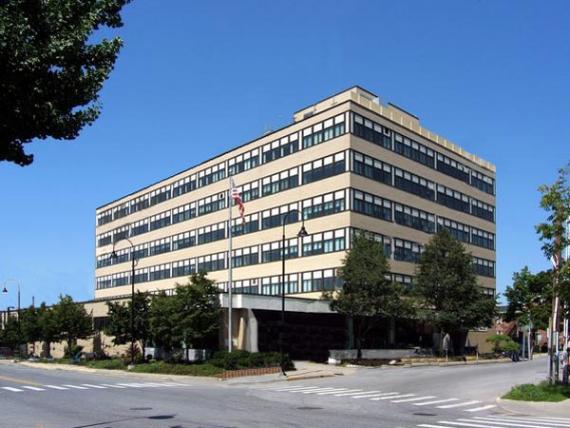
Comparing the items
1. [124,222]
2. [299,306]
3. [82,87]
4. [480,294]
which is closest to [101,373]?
[299,306]

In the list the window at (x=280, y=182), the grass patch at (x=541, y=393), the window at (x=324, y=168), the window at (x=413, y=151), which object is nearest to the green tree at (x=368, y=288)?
the window at (x=324, y=168)

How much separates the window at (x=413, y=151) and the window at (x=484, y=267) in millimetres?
14748

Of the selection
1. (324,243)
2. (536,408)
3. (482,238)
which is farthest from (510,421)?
(482,238)

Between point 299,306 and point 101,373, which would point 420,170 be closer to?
point 299,306

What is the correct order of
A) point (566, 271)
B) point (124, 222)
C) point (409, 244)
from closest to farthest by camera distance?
point (566, 271)
point (409, 244)
point (124, 222)

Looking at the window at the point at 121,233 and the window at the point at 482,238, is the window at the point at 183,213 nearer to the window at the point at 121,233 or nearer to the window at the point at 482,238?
the window at the point at 121,233

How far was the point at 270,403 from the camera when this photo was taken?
88.9 ft

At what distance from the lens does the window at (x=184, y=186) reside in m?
87.6

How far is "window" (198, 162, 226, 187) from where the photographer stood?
8219 centimetres

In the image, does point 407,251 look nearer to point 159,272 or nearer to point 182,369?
point 182,369

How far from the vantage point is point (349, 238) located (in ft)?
204

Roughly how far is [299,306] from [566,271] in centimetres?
3589

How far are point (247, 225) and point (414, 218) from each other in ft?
60.1

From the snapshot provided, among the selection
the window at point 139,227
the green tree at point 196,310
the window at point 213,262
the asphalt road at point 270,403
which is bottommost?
the asphalt road at point 270,403
